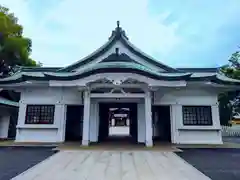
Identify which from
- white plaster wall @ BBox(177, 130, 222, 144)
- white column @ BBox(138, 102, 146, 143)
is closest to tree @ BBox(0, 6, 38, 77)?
white column @ BBox(138, 102, 146, 143)

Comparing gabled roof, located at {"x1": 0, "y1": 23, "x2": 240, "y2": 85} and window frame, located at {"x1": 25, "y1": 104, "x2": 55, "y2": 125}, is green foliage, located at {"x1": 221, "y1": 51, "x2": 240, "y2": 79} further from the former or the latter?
window frame, located at {"x1": 25, "y1": 104, "x2": 55, "y2": 125}

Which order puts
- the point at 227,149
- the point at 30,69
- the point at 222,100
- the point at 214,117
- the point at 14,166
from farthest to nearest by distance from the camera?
the point at 222,100, the point at 30,69, the point at 214,117, the point at 227,149, the point at 14,166

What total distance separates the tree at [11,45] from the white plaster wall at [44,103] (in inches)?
264

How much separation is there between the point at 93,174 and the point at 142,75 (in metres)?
5.00

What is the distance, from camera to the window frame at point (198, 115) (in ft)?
31.8

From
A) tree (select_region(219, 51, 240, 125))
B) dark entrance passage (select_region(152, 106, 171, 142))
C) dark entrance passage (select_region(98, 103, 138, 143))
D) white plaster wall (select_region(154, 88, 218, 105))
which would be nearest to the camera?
white plaster wall (select_region(154, 88, 218, 105))

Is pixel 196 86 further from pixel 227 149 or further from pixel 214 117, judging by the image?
pixel 227 149

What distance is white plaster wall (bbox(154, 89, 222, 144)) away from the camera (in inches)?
375

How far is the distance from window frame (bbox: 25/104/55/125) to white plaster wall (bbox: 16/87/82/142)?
0.53ft

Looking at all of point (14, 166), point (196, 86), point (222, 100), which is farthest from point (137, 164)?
point (222, 100)

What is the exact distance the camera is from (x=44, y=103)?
32.7ft

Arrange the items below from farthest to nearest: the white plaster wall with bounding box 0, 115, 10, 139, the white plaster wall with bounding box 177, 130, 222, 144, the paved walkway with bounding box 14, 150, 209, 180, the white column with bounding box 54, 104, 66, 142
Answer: the white plaster wall with bounding box 0, 115, 10, 139 → the white column with bounding box 54, 104, 66, 142 → the white plaster wall with bounding box 177, 130, 222, 144 → the paved walkway with bounding box 14, 150, 209, 180

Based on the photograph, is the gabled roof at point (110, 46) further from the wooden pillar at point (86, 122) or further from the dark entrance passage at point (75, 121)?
the wooden pillar at point (86, 122)

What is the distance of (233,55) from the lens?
18.5 meters
